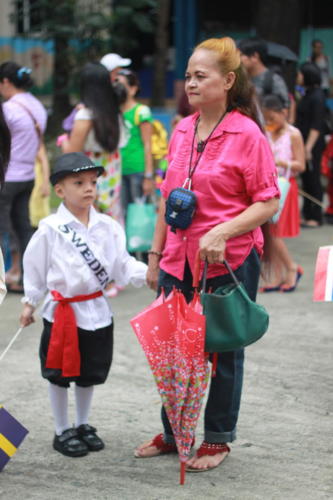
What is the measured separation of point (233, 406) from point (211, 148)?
45.6 inches

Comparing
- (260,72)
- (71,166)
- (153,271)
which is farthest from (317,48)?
(153,271)

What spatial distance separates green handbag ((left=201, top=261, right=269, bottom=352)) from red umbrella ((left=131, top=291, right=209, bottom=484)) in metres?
0.05

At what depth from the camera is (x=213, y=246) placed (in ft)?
12.1

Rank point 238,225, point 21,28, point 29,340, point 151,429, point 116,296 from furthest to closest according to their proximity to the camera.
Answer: point 21,28
point 116,296
point 29,340
point 151,429
point 238,225

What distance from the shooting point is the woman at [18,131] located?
7086mm

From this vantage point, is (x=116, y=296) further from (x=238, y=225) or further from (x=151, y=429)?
(x=238, y=225)

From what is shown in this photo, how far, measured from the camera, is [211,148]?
3863mm

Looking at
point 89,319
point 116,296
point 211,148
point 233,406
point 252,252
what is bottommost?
point 116,296

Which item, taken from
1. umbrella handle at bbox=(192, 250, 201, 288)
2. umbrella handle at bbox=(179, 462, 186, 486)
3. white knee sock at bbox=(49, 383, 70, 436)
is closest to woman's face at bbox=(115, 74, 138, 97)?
white knee sock at bbox=(49, 383, 70, 436)

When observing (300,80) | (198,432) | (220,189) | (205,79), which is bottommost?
(198,432)

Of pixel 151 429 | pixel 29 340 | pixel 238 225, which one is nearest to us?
pixel 238 225

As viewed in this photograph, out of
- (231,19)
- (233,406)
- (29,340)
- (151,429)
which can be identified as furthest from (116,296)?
(231,19)

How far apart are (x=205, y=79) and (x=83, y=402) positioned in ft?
5.28

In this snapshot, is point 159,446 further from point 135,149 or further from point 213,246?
point 135,149
